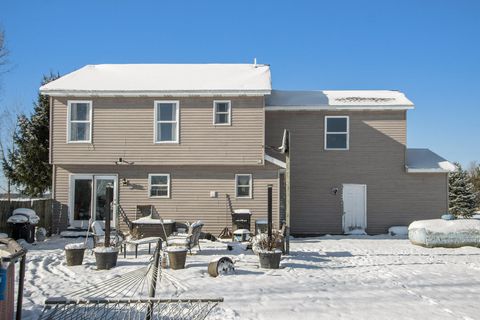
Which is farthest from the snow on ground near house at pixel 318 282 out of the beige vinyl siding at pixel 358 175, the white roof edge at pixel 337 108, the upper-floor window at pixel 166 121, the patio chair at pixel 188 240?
the white roof edge at pixel 337 108

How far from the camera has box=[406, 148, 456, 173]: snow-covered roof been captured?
17828 millimetres

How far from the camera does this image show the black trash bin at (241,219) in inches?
623

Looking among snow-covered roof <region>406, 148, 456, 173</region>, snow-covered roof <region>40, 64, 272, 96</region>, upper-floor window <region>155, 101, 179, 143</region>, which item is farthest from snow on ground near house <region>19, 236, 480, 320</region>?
snow-covered roof <region>40, 64, 272, 96</region>

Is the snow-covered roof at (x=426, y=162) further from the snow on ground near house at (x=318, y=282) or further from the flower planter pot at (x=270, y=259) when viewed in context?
the flower planter pot at (x=270, y=259)

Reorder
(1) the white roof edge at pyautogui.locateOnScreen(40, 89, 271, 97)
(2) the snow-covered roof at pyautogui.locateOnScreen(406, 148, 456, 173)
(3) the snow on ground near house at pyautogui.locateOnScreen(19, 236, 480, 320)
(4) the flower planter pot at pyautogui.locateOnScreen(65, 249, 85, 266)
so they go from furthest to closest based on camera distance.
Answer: (2) the snow-covered roof at pyautogui.locateOnScreen(406, 148, 456, 173) < (1) the white roof edge at pyautogui.locateOnScreen(40, 89, 271, 97) < (4) the flower planter pot at pyautogui.locateOnScreen(65, 249, 85, 266) < (3) the snow on ground near house at pyautogui.locateOnScreen(19, 236, 480, 320)

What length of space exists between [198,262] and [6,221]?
7512mm

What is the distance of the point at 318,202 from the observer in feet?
59.5

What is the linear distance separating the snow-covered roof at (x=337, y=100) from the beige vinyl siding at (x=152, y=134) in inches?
79.5

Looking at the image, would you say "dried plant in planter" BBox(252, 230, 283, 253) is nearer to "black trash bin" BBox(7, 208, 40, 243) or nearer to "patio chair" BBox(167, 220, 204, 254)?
"patio chair" BBox(167, 220, 204, 254)

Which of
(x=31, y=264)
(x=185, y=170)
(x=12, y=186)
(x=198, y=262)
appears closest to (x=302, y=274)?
(x=198, y=262)

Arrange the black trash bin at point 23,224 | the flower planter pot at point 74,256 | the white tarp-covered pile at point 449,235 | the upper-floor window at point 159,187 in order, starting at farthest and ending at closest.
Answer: the upper-floor window at point 159,187, the white tarp-covered pile at point 449,235, the black trash bin at point 23,224, the flower planter pot at point 74,256

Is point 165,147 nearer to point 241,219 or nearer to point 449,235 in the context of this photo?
point 241,219

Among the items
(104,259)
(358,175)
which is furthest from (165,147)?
(358,175)

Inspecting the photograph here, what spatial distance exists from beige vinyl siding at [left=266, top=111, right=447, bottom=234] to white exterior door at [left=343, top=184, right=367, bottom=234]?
7.0 inches
